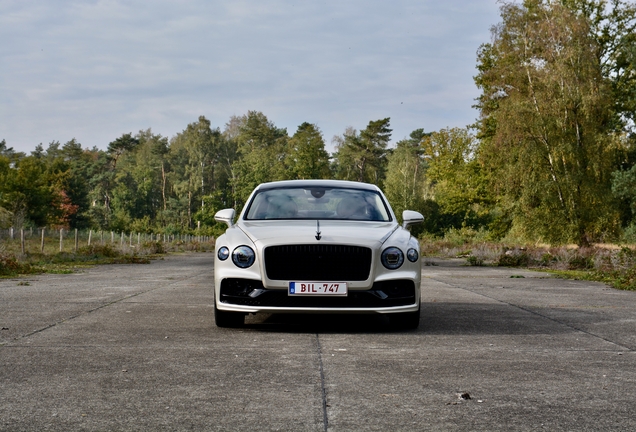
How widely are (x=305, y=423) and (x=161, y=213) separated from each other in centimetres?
11145

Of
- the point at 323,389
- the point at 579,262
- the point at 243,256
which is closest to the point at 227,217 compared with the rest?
the point at 243,256

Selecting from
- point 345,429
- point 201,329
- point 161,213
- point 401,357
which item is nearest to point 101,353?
point 201,329

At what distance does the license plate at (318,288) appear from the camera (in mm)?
7867

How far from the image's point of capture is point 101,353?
6605mm

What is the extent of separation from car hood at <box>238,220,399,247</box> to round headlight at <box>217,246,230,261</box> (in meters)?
0.28

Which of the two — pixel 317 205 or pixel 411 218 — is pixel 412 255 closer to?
pixel 411 218

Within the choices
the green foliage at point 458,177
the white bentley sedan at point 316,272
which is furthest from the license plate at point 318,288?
the green foliage at point 458,177

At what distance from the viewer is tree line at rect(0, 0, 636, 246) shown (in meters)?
42.2

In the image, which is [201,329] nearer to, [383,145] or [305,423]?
[305,423]

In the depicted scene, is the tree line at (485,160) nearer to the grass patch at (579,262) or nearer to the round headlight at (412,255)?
the grass patch at (579,262)

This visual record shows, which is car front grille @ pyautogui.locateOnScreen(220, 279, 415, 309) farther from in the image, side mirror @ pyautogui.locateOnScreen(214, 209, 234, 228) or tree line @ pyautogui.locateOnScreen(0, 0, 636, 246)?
tree line @ pyautogui.locateOnScreen(0, 0, 636, 246)

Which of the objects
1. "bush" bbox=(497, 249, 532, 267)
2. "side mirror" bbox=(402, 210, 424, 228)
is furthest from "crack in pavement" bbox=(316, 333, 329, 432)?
"bush" bbox=(497, 249, 532, 267)

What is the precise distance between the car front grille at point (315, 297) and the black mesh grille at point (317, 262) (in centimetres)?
17

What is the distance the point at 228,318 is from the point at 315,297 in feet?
3.71
